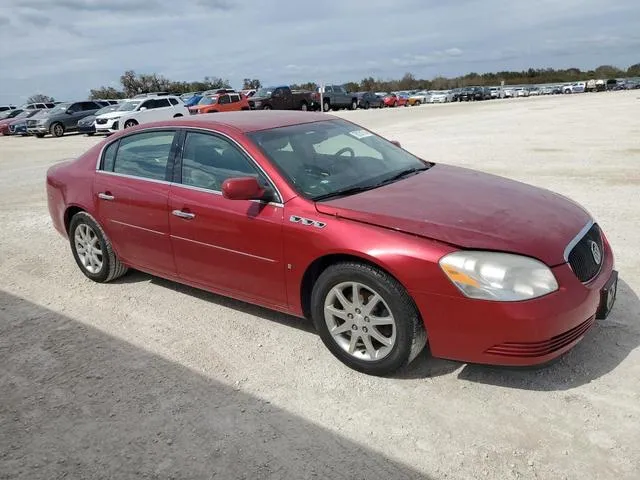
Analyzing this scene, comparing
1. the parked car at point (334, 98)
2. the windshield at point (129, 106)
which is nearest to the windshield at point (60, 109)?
the windshield at point (129, 106)

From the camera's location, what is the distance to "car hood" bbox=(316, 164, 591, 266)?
3068 millimetres

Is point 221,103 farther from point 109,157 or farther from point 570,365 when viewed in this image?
point 570,365

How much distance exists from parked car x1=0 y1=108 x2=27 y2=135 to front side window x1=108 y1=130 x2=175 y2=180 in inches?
1314

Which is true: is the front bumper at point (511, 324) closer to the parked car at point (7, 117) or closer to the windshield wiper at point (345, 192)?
the windshield wiper at point (345, 192)

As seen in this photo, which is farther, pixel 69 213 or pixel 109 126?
pixel 109 126

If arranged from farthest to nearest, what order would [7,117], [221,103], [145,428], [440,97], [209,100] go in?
[440,97], [7,117], [209,100], [221,103], [145,428]

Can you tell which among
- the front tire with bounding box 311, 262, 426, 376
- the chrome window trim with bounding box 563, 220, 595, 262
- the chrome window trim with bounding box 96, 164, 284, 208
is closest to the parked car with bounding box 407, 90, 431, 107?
the chrome window trim with bounding box 96, 164, 284, 208

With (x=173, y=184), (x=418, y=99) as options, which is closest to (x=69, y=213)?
(x=173, y=184)

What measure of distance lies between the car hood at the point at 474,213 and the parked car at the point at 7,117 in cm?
3563

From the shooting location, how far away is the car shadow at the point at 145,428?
2688 millimetres

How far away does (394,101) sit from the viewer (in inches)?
2032

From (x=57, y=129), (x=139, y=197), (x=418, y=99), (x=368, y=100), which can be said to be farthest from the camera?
(x=418, y=99)

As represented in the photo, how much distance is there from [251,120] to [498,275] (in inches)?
93.1

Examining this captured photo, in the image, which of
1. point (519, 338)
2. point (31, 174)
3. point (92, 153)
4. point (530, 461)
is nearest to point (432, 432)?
point (530, 461)
